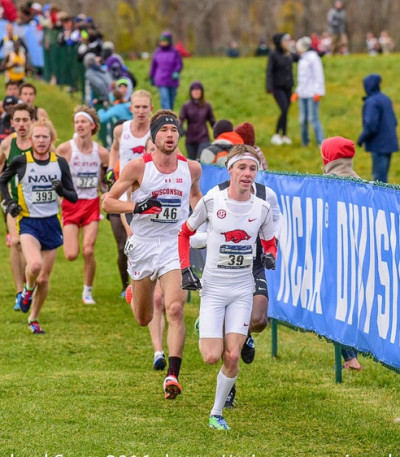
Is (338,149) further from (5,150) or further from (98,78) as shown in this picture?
(98,78)

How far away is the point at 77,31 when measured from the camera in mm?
32906

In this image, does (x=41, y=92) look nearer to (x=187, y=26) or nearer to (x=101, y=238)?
(x=101, y=238)

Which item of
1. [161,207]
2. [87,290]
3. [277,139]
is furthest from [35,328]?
[277,139]

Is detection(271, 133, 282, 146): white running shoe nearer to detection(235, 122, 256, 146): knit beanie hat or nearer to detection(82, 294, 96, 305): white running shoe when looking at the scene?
detection(82, 294, 96, 305): white running shoe

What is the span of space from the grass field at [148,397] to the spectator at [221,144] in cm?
199

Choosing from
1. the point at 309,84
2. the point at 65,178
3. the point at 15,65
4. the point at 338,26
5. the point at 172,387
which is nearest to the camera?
the point at 172,387

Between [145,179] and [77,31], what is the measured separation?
23455mm

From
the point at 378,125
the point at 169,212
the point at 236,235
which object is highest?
the point at 236,235

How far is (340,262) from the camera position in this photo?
10.3 meters

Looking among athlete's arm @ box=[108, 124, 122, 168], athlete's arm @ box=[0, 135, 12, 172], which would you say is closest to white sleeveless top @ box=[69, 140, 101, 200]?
athlete's arm @ box=[108, 124, 122, 168]

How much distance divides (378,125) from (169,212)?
463 inches

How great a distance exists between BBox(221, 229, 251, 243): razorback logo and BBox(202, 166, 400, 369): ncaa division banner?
106cm

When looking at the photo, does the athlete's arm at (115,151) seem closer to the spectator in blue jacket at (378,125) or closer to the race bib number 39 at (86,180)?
the race bib number 39 at (86,180)

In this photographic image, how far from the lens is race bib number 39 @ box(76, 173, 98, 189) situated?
14812 mm
